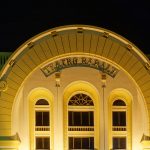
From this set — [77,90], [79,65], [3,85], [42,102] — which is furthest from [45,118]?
[79,65]

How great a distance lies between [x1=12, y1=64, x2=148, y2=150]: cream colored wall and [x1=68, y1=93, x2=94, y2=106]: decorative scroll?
1.97 ft

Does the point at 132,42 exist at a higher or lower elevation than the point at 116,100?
higher

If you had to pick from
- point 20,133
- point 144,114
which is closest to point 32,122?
point 20,133

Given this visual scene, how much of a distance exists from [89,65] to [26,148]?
180 inches

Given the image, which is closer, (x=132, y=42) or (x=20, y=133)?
(x=20, y=133)

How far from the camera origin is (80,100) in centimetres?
2672

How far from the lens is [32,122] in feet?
86.2

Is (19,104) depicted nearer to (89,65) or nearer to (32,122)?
(32,122)

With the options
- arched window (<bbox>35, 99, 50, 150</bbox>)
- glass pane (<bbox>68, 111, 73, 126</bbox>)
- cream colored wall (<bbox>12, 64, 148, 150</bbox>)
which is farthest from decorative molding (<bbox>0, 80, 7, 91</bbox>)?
glass pane (<bbox>68, 111, 73, 126</bbox>)

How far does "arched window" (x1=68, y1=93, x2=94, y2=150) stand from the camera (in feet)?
86.3

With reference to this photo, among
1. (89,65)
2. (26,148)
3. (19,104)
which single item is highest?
(89,65)

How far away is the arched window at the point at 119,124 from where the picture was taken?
1043 inches

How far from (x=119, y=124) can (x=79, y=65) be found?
3.16m

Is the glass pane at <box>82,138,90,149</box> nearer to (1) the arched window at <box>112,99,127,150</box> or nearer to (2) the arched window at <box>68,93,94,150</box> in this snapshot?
(2) the arched window at <box>68,93,94,150</box>
